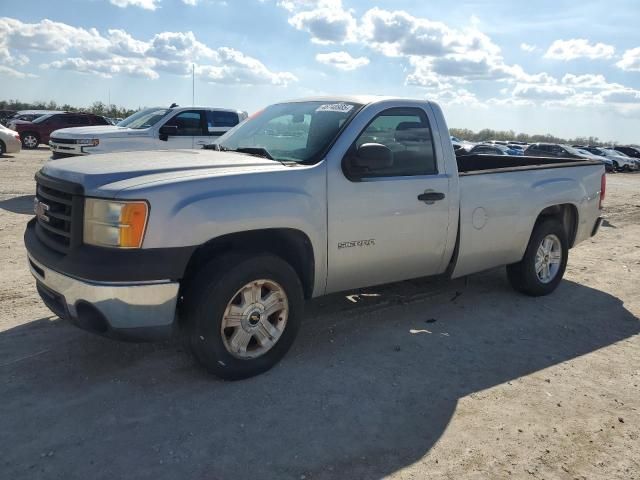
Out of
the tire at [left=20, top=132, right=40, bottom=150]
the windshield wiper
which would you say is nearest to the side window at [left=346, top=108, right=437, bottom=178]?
the windshield wiper

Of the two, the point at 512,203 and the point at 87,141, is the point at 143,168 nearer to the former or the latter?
the point at 512,203

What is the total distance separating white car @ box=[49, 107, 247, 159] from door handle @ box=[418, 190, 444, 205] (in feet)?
22.8

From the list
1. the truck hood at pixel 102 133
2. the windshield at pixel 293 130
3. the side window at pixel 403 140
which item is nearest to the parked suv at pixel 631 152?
the truck hood at pixel 102 133

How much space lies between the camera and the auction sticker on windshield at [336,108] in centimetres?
454

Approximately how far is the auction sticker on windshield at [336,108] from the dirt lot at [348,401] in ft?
5.95

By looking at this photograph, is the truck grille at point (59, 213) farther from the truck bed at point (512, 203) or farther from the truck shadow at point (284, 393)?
the truck bed at point (512, 203)

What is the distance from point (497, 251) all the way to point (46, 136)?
2496 cm

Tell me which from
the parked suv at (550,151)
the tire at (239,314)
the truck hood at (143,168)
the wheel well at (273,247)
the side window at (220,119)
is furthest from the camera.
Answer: the parked suv at (550,151)

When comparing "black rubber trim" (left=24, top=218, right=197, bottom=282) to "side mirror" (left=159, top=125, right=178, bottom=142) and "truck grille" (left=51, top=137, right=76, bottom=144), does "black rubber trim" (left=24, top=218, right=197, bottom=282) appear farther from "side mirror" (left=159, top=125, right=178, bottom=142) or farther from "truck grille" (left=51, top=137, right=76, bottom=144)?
"truck grille" (left=51, top=137, right=76, bottom=144)

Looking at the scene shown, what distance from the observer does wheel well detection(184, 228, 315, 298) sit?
3703mm

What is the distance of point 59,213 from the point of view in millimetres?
3664

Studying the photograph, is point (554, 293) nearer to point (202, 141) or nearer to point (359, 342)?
point (359, 342)

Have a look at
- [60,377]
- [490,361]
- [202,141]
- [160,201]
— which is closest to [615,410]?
[490,361]

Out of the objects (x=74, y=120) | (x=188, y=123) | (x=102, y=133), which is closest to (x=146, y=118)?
(x=188, y=123)
